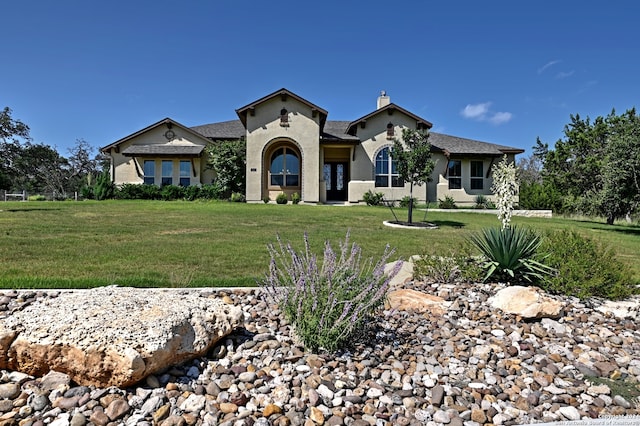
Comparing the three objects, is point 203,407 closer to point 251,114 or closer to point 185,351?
point 185,351

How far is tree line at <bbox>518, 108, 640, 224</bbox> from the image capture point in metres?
14.0

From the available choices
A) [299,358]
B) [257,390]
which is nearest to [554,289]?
[299,358]

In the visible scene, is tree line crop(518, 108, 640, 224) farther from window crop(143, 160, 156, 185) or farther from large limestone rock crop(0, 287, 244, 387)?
window crop(143, 160, 156, 185)

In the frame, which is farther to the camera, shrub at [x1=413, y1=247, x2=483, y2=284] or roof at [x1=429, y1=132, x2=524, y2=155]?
roof at [x1=429, y1=132, x2=524, y2=155]

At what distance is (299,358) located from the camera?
3.03 m

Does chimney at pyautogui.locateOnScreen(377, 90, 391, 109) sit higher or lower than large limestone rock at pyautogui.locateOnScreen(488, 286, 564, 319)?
higher

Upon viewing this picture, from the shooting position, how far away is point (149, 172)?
24297mm

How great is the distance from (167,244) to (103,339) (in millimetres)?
5877

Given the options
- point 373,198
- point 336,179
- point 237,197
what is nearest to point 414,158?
point 373,198

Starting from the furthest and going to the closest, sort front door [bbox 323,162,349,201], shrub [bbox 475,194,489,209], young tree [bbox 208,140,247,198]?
front door [bbox 323,162,349,201]
shrub [bbox 475,194,489,209]
young tree [bbox 208,140,247,198]

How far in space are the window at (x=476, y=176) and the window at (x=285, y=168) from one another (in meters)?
11.5

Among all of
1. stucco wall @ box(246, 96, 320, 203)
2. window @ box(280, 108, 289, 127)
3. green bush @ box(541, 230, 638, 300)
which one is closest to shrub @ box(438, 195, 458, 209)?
stucco wall @ box(246, 96, 320, 203)

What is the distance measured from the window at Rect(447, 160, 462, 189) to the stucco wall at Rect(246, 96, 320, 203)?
29.2 ft

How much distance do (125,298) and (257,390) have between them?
4.84ft
